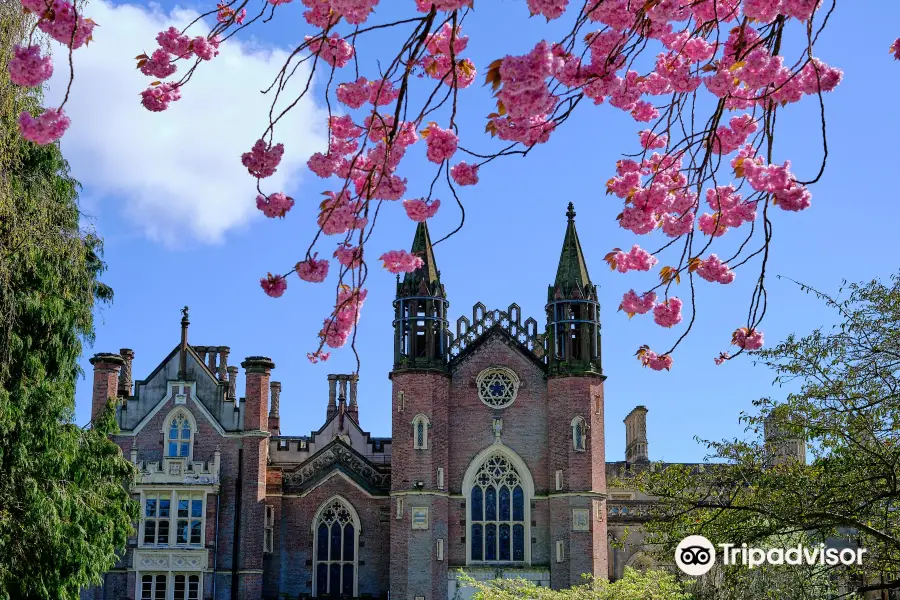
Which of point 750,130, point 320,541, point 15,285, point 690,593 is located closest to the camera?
point 750,130

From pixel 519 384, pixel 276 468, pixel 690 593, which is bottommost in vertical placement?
pixel 690 593

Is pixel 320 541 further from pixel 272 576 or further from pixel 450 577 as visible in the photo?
pixel 450 577

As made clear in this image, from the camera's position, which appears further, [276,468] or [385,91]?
[276,468]

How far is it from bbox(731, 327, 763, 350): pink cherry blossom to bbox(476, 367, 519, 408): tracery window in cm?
2586

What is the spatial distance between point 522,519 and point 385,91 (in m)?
27.9

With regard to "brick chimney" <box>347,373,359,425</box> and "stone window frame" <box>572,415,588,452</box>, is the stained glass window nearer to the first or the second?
"stone window frame" <box>572,415,588,452</box>

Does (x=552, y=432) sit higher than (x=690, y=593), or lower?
higher

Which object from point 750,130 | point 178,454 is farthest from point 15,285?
point 750,130

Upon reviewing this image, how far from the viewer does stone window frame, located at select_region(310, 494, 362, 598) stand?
35.7m

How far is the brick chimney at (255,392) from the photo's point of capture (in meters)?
35.9

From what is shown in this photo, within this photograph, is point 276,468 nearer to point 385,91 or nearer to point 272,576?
point 272,576

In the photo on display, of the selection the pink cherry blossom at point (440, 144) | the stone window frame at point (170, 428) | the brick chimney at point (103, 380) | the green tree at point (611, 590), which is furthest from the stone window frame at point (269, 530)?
the pink cherry blossom at point (440, 144)

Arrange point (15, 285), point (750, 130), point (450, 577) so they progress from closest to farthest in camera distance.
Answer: point (750, 130) → point (15, 285) → point (450, 577)

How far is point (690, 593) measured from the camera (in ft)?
86.3
